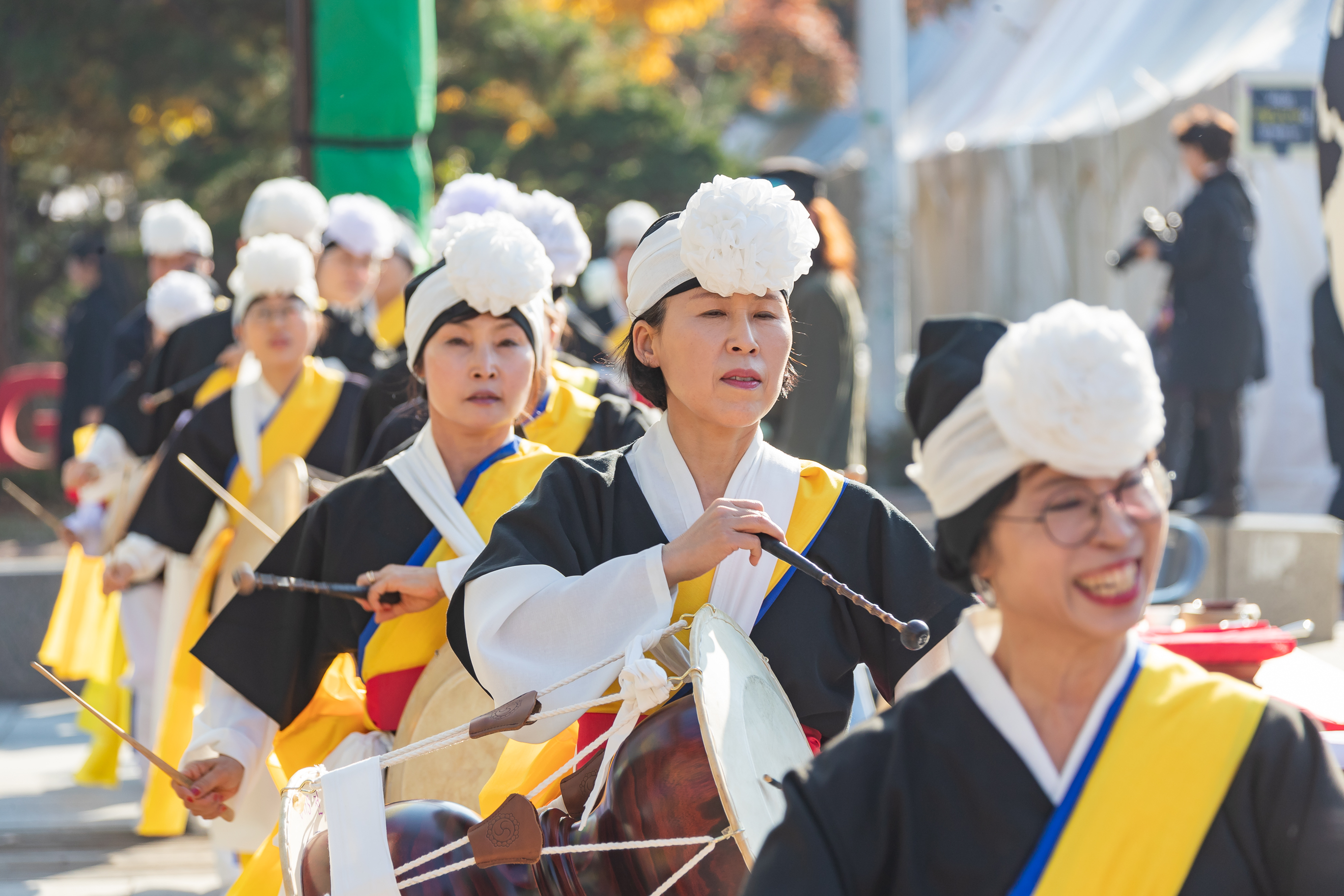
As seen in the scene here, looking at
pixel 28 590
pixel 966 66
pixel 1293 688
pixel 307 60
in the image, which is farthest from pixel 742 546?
pixel 966 66

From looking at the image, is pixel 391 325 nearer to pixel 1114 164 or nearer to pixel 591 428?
pixel 591 428

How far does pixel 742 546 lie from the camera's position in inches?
Result: 89.0

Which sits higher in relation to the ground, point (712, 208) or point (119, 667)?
point (712, 208)

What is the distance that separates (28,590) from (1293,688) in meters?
6.12

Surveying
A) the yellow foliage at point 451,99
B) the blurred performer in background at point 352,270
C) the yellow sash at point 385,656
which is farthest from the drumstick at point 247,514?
the yellow foliage at point 451,99

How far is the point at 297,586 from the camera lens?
295 cm

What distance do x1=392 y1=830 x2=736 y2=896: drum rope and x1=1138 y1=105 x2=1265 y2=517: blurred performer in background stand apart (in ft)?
18.0

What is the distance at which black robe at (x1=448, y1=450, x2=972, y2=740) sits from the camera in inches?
96.3

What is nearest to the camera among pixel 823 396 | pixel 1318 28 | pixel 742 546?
pixel 742 546

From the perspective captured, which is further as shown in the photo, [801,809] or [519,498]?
[519,498]

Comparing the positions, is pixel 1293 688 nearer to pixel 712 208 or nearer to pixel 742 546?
pixel 742 546

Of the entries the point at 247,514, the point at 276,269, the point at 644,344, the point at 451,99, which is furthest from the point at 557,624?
the point at 451,99

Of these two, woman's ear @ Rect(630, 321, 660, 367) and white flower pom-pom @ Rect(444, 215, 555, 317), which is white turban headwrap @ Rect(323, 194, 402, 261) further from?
woman's ear @ Rect(630, 321, 660, 367)

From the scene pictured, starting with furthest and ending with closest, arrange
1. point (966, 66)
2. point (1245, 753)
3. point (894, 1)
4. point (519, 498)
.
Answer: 1. point (966, 66)
2. point (894, 1)
3. point (519, 498)
4. point (1245, 753)
